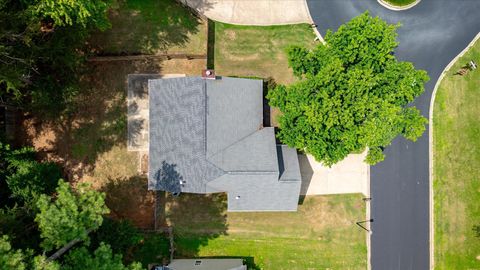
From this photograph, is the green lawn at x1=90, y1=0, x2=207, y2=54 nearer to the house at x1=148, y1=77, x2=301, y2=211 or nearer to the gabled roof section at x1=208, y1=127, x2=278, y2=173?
the house at x1=148, y1=77, x2=301, y2=211

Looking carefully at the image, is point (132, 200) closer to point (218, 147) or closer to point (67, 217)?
point (218, 147)

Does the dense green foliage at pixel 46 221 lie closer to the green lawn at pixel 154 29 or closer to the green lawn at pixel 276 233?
the green lawn at pixel 276 233

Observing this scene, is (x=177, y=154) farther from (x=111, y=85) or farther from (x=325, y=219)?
(x=325, y=219)

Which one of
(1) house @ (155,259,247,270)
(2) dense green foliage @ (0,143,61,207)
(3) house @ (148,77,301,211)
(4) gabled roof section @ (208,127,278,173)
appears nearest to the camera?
(2) dense green foliage @ (0,143,61,207)

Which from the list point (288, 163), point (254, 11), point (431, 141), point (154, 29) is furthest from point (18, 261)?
point (431, 141)

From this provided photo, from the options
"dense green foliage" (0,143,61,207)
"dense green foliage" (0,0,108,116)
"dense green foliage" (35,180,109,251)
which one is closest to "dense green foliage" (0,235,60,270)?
"dense green foliage" (35,180,109,251)

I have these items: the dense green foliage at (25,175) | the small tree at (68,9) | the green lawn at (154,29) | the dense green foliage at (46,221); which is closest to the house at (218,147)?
the green lawn at (154,29)


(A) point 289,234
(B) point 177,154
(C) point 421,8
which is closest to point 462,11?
(C) point 421,8
